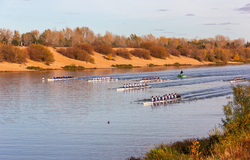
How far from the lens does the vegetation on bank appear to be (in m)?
13.5

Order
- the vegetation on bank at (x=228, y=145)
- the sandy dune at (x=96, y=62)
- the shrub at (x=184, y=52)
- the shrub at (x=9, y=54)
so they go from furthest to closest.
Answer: the shrub at (x=184, y=52), the shrub at (x=9, y=54), the sandy dune at (x=96, y=62), the vegetation on bank at (x=228, y=145)

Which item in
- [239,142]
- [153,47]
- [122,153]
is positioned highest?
[153,47]

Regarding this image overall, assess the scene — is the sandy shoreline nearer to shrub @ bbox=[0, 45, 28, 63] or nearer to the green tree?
shrub @ bbox=[0, 45, 28, 63]

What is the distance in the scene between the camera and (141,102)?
132 ft

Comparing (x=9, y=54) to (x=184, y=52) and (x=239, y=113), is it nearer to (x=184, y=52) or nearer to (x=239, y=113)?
(x=239, y=113)

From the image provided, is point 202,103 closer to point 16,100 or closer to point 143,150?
point 143,150

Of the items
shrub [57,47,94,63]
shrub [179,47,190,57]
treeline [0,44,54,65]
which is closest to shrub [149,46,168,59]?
shrub [179,47,190,57]

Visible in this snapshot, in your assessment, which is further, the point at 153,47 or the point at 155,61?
the point at 153,47

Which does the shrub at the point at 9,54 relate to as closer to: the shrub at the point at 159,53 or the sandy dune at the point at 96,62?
the sandy dune at the point at 96,62

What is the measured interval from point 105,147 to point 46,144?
4.74 meters

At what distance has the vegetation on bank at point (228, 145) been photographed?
13.5 meters

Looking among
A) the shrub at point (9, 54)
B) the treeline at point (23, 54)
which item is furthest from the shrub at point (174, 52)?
the shrub at point (9, 54)

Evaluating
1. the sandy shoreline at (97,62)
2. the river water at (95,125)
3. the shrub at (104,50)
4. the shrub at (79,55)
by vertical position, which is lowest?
the river water at (95,125)

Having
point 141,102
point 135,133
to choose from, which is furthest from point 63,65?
point 135,133
